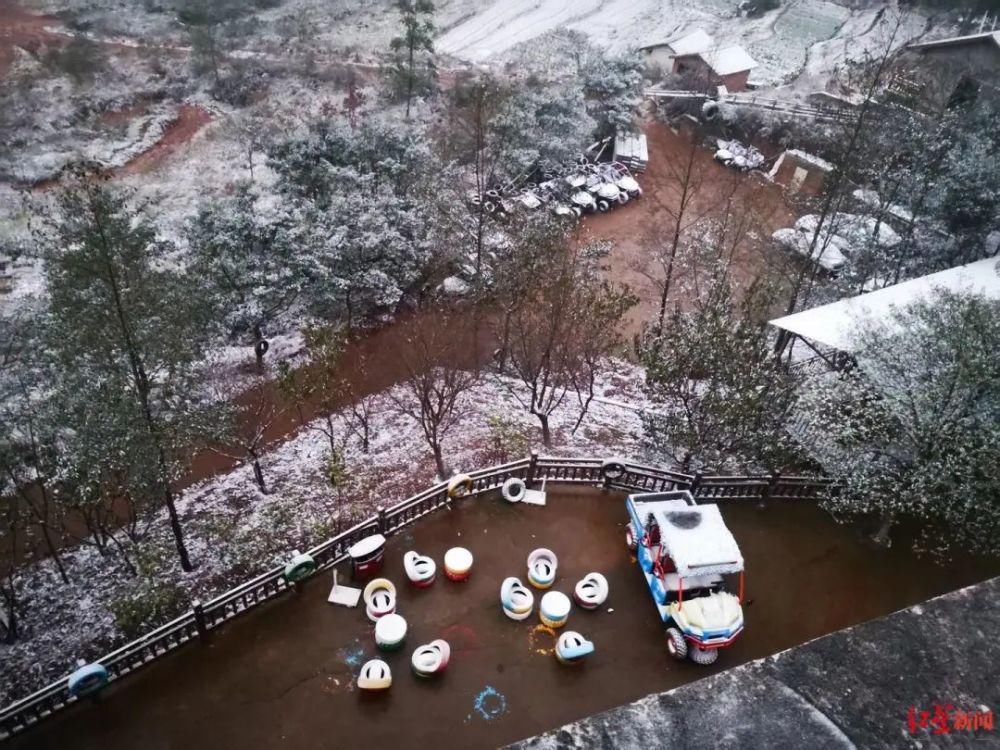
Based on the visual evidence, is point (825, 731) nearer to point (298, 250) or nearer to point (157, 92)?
point (298, 250)

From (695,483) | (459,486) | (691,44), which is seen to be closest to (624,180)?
(691,44)

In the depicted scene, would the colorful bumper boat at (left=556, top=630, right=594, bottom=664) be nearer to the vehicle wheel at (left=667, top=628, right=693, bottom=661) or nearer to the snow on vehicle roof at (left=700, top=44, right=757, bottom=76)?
the vehicle wheel at (left=667, top=628, right=693, bottom=661)

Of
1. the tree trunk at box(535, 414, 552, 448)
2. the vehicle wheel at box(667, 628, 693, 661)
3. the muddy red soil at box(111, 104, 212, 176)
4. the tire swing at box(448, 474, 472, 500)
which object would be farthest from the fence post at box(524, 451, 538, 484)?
the muddy red soil at box(111, 104, 212, 176)

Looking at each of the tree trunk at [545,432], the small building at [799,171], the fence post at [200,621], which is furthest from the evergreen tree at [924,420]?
the small building at [799,171]

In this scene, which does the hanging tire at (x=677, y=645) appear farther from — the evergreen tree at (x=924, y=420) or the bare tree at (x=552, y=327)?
the bare tree at (x=552, y=327)

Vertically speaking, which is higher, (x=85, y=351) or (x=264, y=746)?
(x=85, y=351)

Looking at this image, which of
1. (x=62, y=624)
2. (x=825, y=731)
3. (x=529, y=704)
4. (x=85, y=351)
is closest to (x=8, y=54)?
(x=85, y=351)

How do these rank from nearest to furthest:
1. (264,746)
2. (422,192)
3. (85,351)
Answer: (264,746) → (85,351) → (422,192)

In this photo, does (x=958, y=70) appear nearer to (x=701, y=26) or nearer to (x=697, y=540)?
(x=701, y=26)
